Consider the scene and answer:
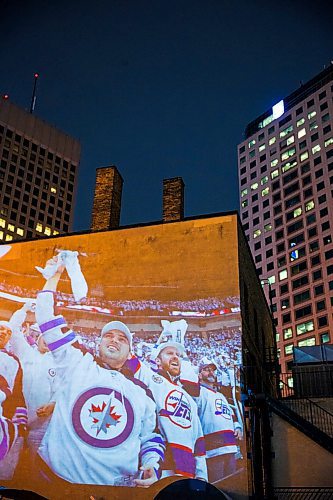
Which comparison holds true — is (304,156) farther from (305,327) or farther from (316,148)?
(305,327)

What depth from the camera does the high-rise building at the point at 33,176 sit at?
84500 millimetres

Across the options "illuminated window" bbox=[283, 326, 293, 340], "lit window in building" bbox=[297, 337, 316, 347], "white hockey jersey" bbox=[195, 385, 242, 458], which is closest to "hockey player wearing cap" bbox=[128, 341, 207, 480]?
"white hockey jersey" bbox=[195, 385, 242, 458]

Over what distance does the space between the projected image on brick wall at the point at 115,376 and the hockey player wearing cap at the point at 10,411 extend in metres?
0.04

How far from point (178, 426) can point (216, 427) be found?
125cm

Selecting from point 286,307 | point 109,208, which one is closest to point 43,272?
point 109,208

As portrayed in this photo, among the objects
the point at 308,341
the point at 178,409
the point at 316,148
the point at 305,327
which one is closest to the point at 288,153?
the point at 316,148

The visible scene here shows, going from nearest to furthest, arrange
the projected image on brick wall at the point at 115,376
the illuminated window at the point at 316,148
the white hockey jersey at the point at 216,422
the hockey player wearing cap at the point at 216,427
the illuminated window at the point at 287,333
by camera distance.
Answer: the hockey player wearing cap at the point at 216,427, the white hockey jersey at the point at 216,422, the projected image on brick wall at the point at 115,376, the illuminated window at the point at 287,333, the illuminated window at the point at 316,148

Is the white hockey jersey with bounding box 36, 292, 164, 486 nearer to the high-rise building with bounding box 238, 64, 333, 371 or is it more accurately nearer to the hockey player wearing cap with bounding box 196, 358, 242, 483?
the hockey player wearing cap with bounding box 196, 358, 242, 483

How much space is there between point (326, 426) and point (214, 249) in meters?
7.84

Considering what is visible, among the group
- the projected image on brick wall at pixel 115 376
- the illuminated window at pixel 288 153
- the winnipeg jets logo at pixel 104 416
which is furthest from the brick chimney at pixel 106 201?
the illuminated window at pixel 288 153

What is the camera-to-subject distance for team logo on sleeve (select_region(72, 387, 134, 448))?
17.3 metres

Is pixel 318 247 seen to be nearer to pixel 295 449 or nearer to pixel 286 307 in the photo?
pixel 286 307

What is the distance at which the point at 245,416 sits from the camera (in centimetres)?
1664

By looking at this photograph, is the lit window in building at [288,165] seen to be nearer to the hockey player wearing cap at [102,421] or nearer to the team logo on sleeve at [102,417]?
Answer: the hockey player wearing cap at [102,421]
